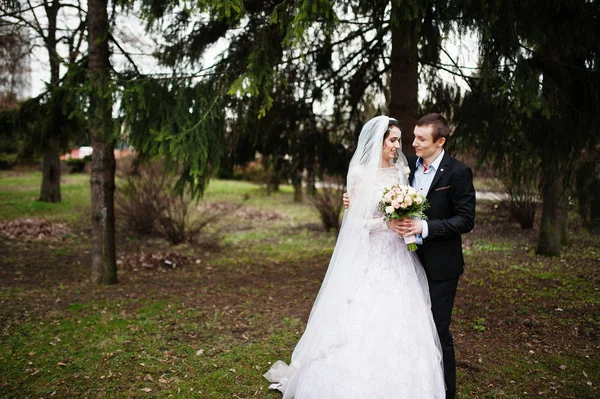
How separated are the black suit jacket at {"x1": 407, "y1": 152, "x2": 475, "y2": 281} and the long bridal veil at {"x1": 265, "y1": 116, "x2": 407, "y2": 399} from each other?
45cm

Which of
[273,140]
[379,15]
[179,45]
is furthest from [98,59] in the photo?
[379,15]

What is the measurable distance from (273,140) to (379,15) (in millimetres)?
2926

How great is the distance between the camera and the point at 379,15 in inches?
203

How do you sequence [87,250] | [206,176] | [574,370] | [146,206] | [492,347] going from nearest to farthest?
[574,370] → [492,347] → [206,176] → [87,250] → [146,206]

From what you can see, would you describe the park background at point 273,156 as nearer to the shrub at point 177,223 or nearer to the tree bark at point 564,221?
the tree bark at point 564,221

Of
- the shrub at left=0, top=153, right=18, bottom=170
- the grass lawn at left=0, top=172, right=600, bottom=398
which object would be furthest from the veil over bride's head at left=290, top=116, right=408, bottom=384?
the shrub at left=0, top=153, right=18, bottom=170

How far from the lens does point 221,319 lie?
5.49 metres

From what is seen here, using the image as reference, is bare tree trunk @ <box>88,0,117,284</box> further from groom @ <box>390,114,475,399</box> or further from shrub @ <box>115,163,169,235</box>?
groom @ <box>390,114,475,399</box>

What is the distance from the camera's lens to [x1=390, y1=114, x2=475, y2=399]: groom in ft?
10.8

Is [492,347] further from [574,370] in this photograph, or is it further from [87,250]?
[87,250]

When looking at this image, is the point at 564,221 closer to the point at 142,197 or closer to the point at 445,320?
the point at 445,320

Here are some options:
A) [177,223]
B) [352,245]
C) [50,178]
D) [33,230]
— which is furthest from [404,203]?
[50,178]

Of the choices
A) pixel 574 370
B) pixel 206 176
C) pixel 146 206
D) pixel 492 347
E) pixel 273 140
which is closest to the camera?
pixel 574 370

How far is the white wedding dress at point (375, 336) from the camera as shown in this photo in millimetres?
3225
